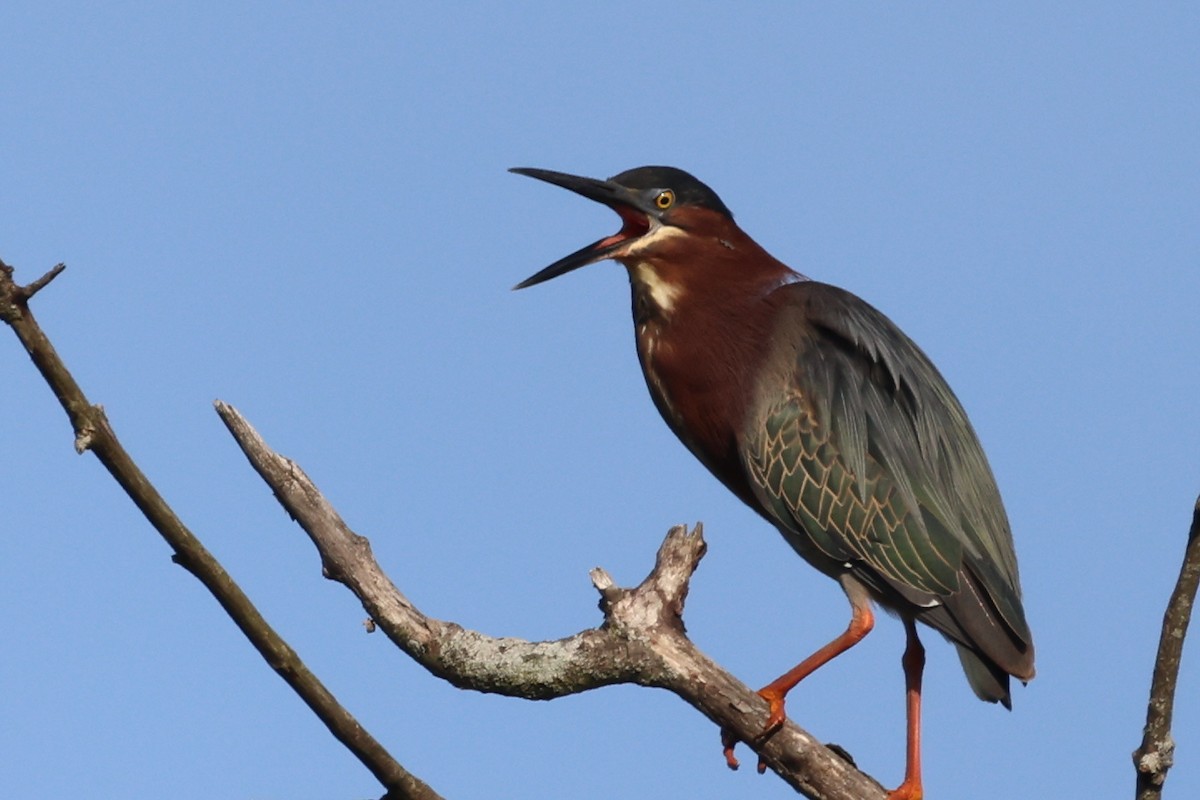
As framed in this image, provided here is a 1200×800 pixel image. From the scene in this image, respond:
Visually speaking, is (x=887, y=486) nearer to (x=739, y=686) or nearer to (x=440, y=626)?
(x=739, y=686)

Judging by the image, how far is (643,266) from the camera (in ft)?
19.3

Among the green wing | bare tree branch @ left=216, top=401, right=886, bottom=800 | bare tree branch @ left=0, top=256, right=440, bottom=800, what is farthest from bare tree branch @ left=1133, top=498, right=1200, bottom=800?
bare tree branch @ left=0, top=256, right=440, bottom=800

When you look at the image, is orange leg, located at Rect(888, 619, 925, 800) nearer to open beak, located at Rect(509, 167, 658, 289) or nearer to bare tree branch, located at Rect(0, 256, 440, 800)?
open beak, located at Rect(509, 167, 658, 289)

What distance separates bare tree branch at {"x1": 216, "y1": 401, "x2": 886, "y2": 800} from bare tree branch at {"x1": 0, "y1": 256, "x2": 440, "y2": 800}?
0.90 m

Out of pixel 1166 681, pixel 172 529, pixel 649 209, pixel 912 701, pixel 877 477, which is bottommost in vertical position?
pixel 172 529

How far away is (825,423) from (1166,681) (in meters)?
2.05

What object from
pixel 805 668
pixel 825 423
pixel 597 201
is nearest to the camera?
pixel 805 668

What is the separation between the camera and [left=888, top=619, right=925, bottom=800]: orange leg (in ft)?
17.0

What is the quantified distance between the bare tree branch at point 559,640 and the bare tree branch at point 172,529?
902 mm

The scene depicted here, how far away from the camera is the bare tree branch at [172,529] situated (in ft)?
8.95

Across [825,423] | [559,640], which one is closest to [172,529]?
[559,640]

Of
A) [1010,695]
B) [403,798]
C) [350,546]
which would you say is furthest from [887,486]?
[403,798]

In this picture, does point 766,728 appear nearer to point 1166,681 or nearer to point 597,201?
point 1166,681

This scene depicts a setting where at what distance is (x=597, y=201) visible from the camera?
5.86m
